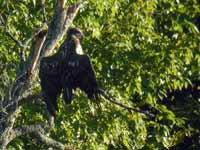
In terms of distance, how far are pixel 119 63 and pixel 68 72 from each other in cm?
481

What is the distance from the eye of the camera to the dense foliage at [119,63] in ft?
36.0

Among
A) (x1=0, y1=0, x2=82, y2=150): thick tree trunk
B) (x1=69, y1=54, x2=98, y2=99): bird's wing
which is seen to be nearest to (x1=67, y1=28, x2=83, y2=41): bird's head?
(x1=69, y1=54, x2=98, y2=99): bird's wing

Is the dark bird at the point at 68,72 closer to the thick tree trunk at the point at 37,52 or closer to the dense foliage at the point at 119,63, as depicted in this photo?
the thick tree trunk at the point at 37,52

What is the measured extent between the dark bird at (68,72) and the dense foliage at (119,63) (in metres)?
3.42

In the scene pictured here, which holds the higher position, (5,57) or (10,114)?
(5,57)

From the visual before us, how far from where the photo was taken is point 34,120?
10.8 m

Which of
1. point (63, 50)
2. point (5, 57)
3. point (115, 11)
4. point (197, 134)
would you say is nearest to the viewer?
point (63, 50)

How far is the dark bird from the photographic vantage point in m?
6.50

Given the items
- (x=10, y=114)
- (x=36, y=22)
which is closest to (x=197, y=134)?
(x=36, y=22)

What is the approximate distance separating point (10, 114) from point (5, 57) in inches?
123

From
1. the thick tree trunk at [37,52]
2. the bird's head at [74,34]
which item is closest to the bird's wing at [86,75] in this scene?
the bird's head at [74,34]

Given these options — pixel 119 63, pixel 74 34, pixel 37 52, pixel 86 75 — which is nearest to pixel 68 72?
pixel 86 75

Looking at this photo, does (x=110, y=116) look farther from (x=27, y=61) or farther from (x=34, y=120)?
(x=27, y=61)

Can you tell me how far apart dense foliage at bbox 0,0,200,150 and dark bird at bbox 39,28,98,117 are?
135 inches
